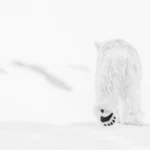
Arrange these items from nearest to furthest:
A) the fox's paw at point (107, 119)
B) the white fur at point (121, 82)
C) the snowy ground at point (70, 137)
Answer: the snowy ground at point (70, 137) → the fox's paw at point (107, 119) → the white fur at point (121, 82)

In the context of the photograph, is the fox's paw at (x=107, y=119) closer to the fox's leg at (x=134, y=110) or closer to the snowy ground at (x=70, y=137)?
the snowy ground at (x=70, y=137)

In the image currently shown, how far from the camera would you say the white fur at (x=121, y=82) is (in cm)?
355

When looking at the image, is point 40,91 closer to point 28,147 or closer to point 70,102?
point 70,102

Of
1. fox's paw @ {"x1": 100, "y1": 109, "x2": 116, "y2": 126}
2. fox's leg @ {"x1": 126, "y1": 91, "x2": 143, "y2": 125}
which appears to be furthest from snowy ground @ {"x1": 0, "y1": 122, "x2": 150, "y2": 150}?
fox's leg @ {"x1": 126, "y1": 91, "x2": 143, "y2": 125}

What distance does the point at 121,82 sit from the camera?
3635 millimetres

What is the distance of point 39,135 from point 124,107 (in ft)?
3.87

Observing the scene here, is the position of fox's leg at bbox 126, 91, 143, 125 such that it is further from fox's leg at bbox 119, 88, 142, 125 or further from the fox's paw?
the fox's paw

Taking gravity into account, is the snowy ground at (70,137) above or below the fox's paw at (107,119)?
below

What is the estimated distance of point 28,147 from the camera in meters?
2.58

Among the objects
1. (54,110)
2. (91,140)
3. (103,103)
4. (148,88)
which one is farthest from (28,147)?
(148,88)

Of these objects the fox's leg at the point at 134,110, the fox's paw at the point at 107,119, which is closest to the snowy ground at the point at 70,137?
the fox's paw at the point at 107,119

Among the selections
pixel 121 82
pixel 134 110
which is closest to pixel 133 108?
pixel 134 110

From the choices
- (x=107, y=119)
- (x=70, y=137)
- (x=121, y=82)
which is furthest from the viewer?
(x=121, y=82)

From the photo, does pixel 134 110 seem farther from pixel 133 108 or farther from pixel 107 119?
pixel 107 119
